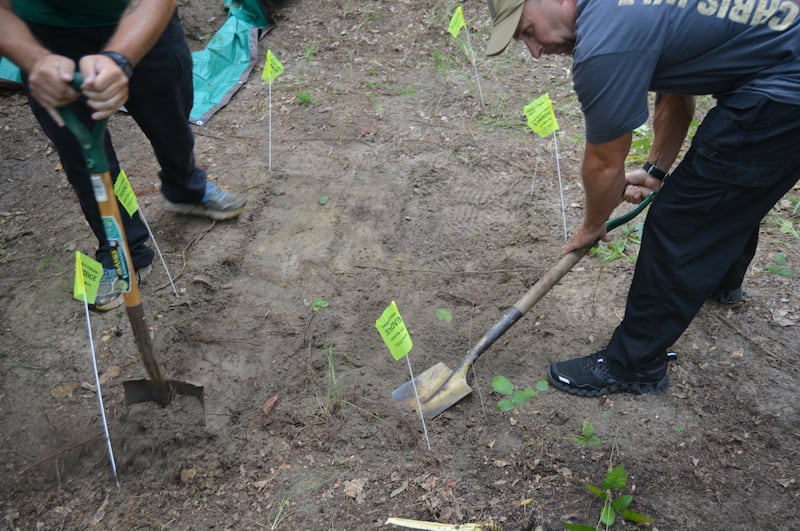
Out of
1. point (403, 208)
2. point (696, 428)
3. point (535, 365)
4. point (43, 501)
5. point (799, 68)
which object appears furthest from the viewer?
point (403, 208)

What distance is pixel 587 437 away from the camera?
2.22 m

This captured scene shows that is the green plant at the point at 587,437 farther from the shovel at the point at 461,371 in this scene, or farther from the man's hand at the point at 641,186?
the man's hand at the point at 641,186

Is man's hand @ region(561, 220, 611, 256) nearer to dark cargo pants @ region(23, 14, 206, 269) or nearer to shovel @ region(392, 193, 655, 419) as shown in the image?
shovel @ region(392, 193, 655, 419)

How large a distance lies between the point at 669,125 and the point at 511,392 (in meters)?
1.30

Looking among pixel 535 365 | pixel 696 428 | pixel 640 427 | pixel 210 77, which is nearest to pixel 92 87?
pixel 535 365

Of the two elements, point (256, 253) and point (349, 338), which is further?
point (256, 253)

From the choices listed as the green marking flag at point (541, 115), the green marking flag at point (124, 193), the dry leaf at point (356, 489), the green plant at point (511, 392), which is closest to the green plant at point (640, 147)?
the green marking flag at point (541, 115)

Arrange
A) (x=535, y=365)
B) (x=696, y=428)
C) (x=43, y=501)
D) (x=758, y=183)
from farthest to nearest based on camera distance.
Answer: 1. (x=535, y=365)
2. (x=696, y=428)
3. (x=43, y=501)
4. (x=758, y=183)

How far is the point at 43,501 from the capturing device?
206cm

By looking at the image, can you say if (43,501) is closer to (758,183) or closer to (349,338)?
(349,338)

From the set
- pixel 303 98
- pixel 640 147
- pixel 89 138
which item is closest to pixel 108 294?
pixel 89 138

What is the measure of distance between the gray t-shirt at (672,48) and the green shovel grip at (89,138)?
5.06ft

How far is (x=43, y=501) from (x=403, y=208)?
2243 millimetres

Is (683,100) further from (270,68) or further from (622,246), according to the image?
(270,68)
